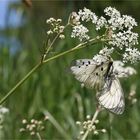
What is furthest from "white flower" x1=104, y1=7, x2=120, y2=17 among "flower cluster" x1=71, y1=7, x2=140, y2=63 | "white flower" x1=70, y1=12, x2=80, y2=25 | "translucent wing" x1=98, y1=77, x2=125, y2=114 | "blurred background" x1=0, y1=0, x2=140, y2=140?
"blurred background" x1=0, y1=0, x2=140, y2=140

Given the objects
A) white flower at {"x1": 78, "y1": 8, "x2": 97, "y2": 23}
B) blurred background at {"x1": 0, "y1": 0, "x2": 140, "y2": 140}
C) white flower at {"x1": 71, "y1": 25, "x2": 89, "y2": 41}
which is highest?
white flower at {"x1": 78, "y1": 8, "x2": 97, "y2": 23}

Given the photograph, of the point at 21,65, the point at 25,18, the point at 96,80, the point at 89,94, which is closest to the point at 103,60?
the point at 96,80

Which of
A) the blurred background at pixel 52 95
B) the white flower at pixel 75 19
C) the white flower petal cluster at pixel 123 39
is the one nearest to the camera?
the white flower petal cluster at pixel 123 39

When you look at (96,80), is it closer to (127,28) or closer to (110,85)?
(110,85)

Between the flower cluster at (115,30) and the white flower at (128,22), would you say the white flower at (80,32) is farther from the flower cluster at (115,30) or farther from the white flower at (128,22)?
the white flower at (128,22)


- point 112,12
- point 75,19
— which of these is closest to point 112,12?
point 112,12

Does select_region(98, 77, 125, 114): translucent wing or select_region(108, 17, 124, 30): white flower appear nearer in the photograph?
select_region(108, 17, 124, 30): white flower

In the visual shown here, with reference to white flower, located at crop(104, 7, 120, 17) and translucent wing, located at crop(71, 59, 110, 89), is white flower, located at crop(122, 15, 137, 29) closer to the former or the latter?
white flower, located at crop(104, 7, 120, 17)

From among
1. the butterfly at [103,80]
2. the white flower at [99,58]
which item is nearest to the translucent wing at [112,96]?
the butterfly at [103,80]
